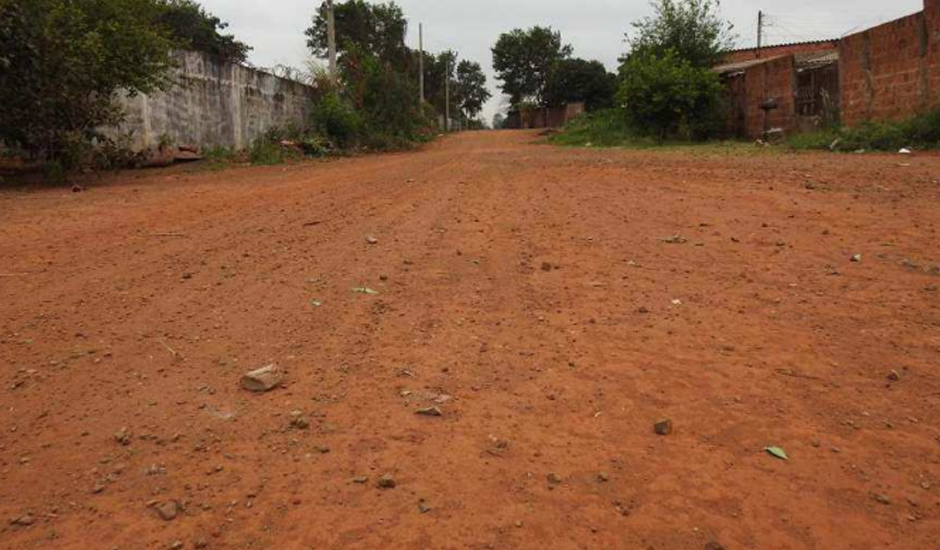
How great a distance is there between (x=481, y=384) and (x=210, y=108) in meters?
14.1

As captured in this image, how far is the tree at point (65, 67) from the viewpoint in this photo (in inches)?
368

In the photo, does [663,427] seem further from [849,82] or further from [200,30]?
[200,30]

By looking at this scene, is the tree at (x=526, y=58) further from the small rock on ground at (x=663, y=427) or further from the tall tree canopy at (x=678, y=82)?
the small rock on ground at (x=663, y=427)

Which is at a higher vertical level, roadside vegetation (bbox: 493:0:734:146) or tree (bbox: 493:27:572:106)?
tree (bbox: 493:27:572:106)

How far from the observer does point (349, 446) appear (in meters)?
2.45

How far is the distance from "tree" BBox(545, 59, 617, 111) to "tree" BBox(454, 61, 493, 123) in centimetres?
2373

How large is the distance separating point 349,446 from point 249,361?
88 cm

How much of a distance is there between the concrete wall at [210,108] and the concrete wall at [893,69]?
41.5 feet

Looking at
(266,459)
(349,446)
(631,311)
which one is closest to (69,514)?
(266,459)

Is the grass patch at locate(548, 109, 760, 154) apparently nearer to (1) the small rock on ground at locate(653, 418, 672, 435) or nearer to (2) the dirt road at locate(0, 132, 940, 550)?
(2) the dirt road at locate(0, 132, 940, 550)

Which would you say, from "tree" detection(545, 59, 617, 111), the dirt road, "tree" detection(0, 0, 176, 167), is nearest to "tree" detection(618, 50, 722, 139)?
"tree" detection(0, 0, 176, 167)

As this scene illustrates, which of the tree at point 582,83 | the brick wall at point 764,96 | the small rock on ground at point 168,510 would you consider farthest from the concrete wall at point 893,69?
the tree at point 582,83

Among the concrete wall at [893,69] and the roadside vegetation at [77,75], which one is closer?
the roadside vegetation at [77,75]

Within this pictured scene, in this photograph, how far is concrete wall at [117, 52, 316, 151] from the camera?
42.8 ft
